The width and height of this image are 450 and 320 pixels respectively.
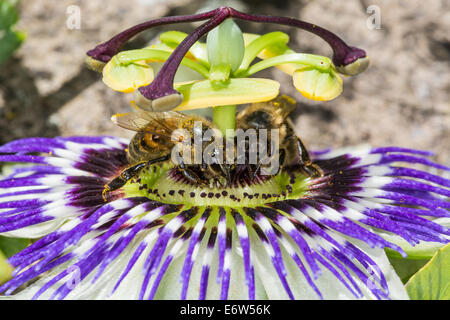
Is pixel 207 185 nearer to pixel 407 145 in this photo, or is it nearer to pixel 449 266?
pixel 449 266

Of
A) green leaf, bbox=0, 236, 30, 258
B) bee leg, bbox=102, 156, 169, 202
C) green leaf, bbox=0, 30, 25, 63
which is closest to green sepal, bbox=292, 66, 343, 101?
bee leg, bbox=102, 156, 169, 202

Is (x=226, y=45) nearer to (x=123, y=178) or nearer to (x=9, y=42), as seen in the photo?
(x=123, y=178)

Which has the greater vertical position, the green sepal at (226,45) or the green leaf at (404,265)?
the green sepal at (226,45)

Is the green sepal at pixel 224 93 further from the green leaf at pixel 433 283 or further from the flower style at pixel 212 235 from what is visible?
the green leaf at pixel 433 283

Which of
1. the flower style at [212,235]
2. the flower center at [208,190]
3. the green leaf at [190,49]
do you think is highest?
the green leaf at [190,49]

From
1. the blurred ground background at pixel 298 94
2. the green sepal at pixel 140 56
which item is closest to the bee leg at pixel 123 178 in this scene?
the green sepal at pixel 140 56

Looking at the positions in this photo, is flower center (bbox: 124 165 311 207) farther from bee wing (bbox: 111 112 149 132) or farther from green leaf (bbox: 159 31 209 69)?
green leaf (bbox: 159 31 209 69)
